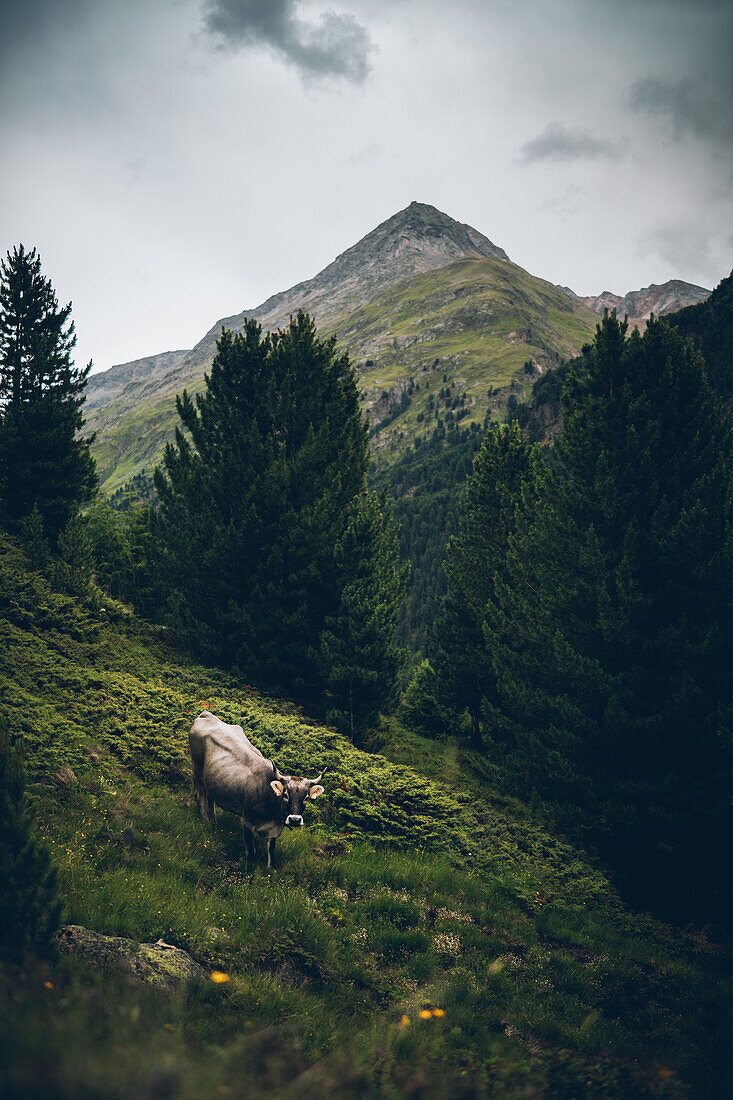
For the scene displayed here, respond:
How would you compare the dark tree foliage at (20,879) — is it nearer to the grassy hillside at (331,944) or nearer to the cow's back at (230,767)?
the grassy hillside at (331,944)

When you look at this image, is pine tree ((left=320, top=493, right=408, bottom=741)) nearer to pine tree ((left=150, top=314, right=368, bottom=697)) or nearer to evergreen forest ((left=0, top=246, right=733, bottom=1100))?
evergreen forest ((left=0, top=246, right=733, bottom=1100))

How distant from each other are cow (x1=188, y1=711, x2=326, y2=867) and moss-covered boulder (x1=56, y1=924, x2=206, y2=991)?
9.58 feet

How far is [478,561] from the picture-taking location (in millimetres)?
20750

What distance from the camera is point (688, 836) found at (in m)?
10.5

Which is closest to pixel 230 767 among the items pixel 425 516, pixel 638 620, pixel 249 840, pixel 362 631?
pixel 249 840

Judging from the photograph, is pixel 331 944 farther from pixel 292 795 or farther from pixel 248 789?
pixel 248 789

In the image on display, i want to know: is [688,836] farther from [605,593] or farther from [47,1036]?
[47,1036]

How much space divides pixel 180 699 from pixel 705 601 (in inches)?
526

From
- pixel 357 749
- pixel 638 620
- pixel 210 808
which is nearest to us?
pixel 210 808

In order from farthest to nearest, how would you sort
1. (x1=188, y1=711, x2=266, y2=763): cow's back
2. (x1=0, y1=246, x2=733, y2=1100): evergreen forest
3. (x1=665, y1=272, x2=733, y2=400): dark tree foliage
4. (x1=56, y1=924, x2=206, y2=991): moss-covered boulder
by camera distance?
(x1=665, y1=272, x2=733, y2=400): dark tree foliage
(x1=188, y1=711, x2=266, y2=763): cow's back
(x1=56, y1=924, x2=206, y2=991): moss-covered boulder
(x1=0, y1=246, x2=733, y2=1100): evergreen forest

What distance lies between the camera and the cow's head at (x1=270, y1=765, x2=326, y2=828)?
7.63m

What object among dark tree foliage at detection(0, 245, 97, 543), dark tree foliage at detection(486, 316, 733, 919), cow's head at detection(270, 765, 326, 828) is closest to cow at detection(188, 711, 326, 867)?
cow's head at detection(270, 765, 326, 828)

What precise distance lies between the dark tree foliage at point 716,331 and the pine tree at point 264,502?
57.7 meters

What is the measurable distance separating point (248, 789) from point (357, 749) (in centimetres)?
725
